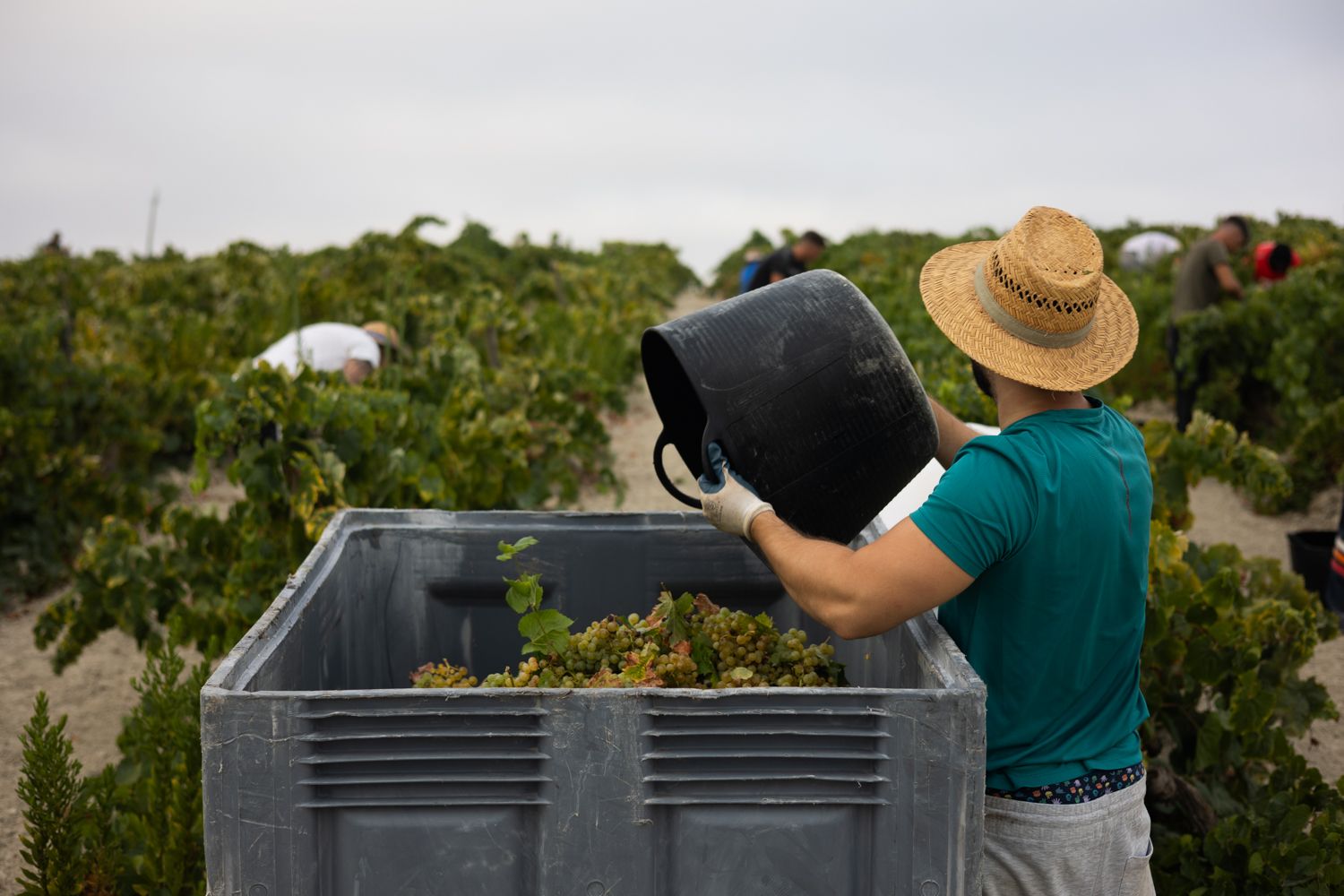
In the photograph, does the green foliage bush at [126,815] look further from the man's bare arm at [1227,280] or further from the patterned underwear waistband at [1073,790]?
the man's bare arm at [1227,280]

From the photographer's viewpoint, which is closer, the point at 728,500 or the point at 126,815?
the point at 728,500

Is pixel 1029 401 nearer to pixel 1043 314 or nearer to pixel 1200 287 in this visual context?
pixel 1043 314

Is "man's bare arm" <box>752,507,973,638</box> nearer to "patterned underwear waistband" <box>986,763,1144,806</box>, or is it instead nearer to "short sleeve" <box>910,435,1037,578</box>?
"short sleeve" <box>910,435,1037,578</box>

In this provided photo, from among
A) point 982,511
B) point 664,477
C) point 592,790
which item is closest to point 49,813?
point 664,477

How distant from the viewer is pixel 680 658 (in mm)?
2064

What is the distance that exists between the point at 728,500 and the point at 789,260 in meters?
8.63

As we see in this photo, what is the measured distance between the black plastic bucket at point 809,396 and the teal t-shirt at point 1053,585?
225 millimetres

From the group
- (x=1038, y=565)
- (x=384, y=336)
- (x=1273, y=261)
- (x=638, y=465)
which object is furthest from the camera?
(x=638, y=465)

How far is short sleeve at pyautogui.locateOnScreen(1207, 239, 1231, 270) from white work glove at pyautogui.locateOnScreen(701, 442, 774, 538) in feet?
28.7

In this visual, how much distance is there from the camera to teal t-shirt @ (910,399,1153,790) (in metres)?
1.89

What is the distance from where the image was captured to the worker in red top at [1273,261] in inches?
422

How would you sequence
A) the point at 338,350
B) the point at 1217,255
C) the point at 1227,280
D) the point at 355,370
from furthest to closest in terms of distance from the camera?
the point at 1217,255 → the point at 1227,280 → the point at 338,350 → the point at 355,370

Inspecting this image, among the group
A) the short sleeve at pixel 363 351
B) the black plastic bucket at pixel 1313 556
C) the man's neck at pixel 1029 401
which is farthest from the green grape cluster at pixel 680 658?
the black plastic bucket at pixel 1313 556

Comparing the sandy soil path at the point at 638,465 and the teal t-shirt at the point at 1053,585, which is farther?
the sandy soil path at the point at 638,465
